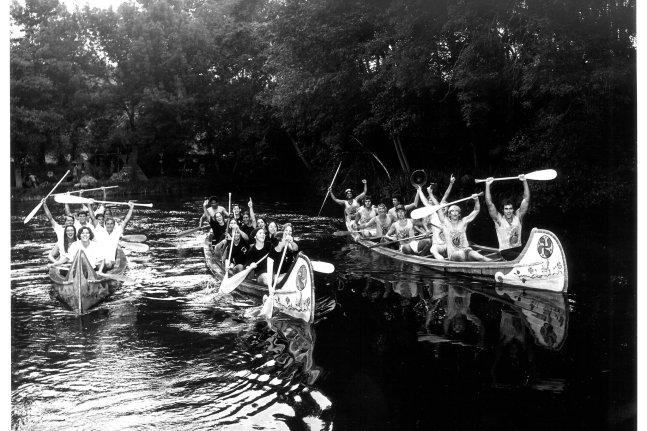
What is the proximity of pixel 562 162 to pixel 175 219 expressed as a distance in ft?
48.8

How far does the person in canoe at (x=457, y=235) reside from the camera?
12.3m

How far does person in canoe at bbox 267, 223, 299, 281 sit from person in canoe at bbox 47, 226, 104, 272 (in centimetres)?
354

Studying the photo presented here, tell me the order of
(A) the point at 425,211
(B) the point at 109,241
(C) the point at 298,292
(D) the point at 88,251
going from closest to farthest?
(C) the point at 298,292 < (D) the point at 88,251 < (B) the point at 109,241 < (A) the point at 425,211

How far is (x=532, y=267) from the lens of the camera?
35.7 feet

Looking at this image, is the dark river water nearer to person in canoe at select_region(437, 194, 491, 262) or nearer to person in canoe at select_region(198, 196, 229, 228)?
person in canoe at select_region(437, 194, 491, 262)

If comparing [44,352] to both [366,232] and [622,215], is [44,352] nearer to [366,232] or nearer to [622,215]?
[366,232]

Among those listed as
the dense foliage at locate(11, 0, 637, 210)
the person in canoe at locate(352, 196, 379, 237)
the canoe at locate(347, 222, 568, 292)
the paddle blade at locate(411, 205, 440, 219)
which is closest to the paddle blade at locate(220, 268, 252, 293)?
the paddle blade at locate(411, 205, 440, 219)

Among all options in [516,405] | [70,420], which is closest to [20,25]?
[70,420]

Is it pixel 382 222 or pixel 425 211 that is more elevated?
pixel 425 211

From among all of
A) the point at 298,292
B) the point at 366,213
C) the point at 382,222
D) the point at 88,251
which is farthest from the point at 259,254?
the point at 366,213

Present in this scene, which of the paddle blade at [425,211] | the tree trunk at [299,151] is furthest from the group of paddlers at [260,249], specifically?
the tree trunk at [299,151]

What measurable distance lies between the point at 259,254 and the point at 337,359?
137 inches

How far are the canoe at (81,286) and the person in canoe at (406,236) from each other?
688 centimetres

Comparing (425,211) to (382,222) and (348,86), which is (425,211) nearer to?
(382,222)
